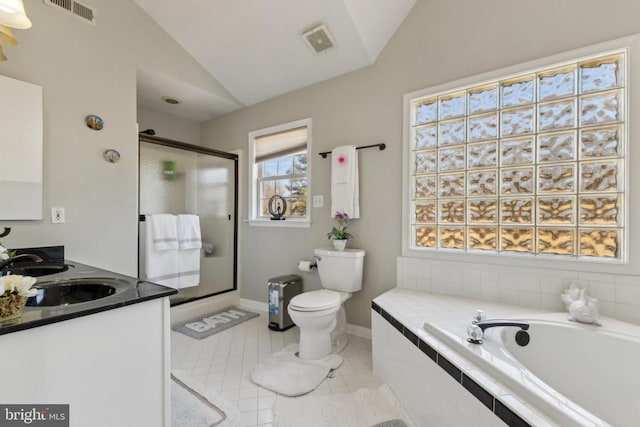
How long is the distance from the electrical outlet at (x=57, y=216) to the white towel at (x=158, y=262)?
2.01ft

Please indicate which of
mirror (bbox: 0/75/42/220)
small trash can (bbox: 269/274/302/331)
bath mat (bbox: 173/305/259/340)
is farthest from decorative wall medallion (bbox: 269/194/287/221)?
mirror (bbox: 0/75/42/220)

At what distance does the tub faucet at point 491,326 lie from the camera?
4.14 ft

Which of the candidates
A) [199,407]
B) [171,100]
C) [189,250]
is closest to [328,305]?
[199,407]

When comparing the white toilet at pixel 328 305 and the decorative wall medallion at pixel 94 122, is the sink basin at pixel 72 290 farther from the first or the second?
the decorative wall medallion at pixel 94 122

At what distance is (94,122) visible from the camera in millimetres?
2115

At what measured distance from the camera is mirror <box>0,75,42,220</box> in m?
1.74

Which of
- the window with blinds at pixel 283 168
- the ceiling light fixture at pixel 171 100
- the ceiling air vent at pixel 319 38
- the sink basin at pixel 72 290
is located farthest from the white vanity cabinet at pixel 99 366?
the ceiling light fixture at pixel 171 100

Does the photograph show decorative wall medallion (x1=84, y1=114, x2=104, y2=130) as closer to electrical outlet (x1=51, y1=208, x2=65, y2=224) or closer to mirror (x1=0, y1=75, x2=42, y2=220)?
mirror (x1=0, y1=75, x2=42, y2=220)

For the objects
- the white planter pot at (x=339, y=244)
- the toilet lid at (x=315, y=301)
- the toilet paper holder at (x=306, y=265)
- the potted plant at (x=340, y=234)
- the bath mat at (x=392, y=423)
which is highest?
the potted plant at (x=340, y=234)

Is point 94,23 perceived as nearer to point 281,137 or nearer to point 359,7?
point 281,137

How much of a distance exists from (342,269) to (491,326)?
118cm

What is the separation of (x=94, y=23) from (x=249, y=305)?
9.27ft

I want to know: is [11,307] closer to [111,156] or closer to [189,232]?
[111,156]

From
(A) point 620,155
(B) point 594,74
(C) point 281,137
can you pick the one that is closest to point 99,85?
(C) point 281,137
